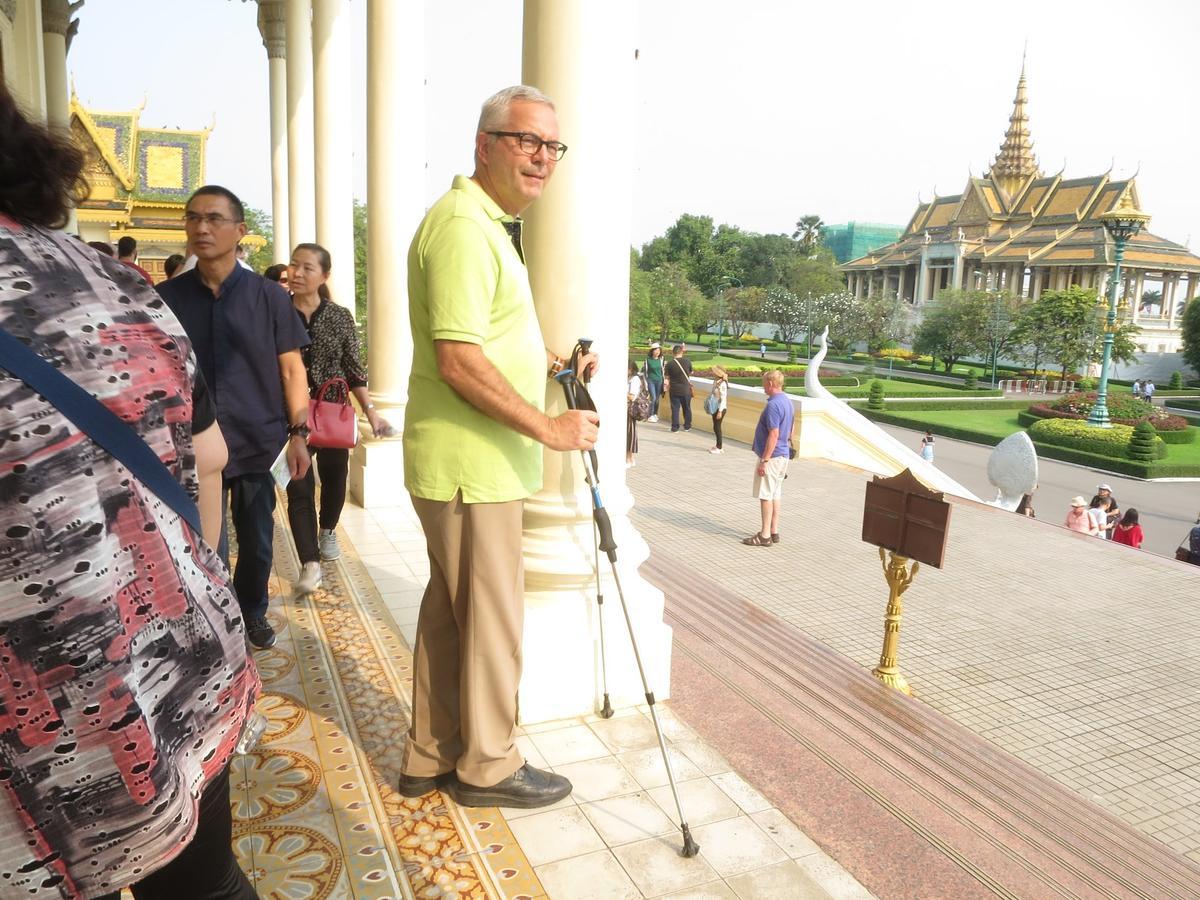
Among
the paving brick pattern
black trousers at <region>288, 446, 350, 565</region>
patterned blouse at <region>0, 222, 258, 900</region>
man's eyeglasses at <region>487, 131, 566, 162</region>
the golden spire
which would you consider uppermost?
the golden spire

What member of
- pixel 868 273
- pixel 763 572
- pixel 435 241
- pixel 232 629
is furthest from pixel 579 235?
pixel 868 273

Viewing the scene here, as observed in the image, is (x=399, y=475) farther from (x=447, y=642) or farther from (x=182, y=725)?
(x=182, y=725)

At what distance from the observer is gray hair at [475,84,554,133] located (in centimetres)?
275

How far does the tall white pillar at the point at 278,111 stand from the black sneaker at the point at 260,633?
1171cm

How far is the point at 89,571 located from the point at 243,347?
2.92 m

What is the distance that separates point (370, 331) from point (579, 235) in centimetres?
473

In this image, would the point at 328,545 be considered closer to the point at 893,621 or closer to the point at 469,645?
the point at 469,645

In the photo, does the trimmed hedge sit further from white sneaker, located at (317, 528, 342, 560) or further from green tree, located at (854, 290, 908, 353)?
white sneaker, located at (317, 528, 342, 560)

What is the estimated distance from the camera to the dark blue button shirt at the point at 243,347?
379cm

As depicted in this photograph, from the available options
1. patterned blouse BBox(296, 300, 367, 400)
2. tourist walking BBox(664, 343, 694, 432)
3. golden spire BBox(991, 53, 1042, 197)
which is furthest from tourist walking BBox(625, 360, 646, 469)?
golden spire BBox(991, 53, 1042, 197)

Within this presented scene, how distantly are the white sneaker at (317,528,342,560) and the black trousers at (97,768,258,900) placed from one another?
4.40m

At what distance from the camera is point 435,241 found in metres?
2.72

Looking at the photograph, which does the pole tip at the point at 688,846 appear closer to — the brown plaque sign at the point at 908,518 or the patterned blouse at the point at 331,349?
the brown plaque sign at the point at 908,518

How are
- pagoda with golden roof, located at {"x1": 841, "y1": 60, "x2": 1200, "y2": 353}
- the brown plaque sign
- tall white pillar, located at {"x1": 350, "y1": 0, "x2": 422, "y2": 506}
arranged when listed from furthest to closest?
pagoda with golden roof, located at {"x1": 841, "y1": 60, "x2": 1200, "y2": 353} → tall white pillar, located at {"x1": 350, "y1": 0, "x2": 422, "y2": 506} → the brown plaque sign
